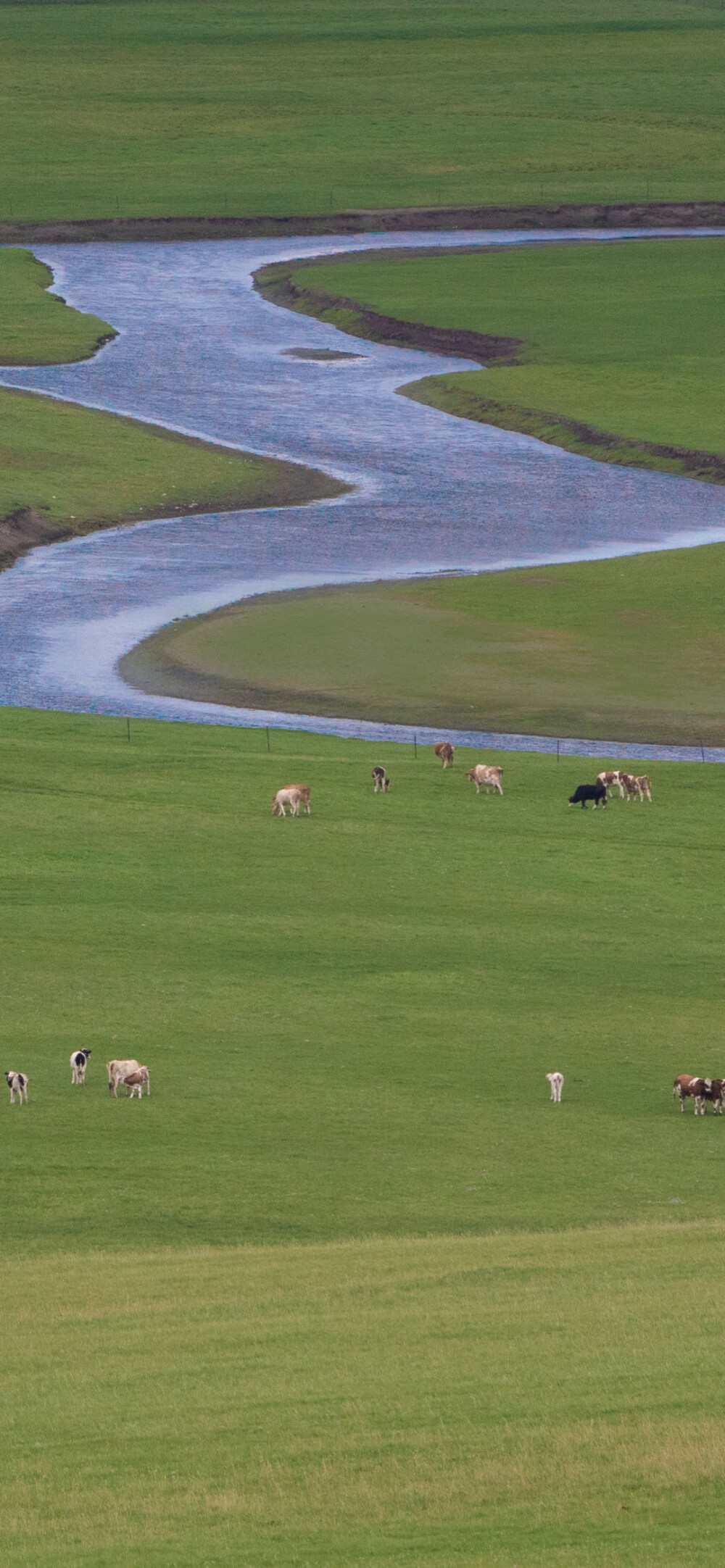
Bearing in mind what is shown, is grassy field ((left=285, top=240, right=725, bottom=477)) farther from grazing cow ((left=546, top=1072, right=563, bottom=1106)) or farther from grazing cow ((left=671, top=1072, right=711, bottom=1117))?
grazing cow ((left=546, top=1072, right=563, bottom=1106))

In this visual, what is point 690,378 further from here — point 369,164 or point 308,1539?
point 308,1539

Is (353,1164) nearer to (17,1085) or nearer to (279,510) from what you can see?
(17,1085)

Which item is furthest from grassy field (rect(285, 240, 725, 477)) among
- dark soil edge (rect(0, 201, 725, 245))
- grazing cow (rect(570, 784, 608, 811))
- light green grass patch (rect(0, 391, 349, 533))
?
grazing cow (rect(570, 784, 608, 811))

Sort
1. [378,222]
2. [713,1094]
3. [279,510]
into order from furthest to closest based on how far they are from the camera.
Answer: [378,222] → [279,510] → [713,1094]

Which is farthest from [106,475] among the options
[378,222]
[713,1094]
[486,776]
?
[378,222]

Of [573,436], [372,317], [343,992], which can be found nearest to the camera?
[343,992]

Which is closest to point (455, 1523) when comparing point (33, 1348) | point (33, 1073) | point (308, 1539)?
point (308, 1539)

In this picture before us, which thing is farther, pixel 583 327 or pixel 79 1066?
pixel 583 327
